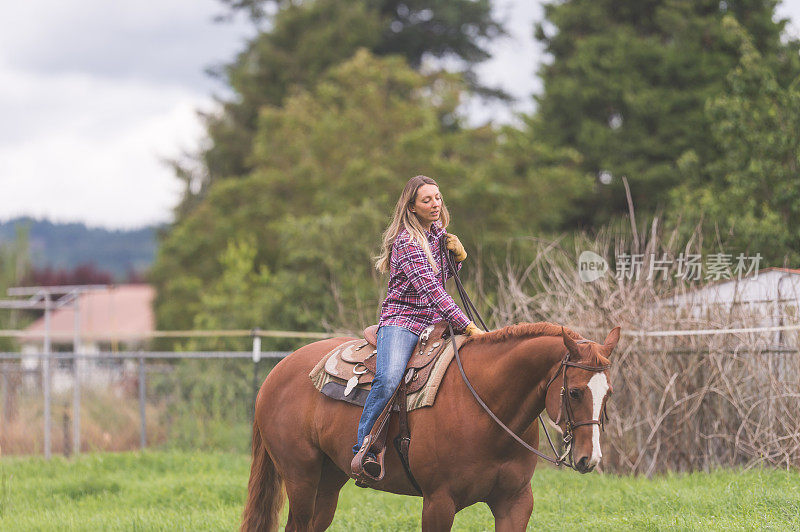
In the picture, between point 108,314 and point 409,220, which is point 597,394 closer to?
point 409,220

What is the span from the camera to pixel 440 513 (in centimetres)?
477

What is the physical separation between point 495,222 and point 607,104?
6.94m

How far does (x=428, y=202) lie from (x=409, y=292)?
554 mm

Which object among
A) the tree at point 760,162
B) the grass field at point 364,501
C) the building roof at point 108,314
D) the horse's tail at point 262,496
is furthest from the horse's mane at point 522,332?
the building roof at point 108,314

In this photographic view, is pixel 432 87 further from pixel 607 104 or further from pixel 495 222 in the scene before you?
pixel 495 222

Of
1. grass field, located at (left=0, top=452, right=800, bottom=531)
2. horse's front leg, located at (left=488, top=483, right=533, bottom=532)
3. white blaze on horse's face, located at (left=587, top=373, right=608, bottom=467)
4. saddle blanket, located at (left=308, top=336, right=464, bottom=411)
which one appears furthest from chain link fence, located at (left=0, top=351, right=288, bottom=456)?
white blaze on horse's face, located at (left=587, top=373, right=608, bottom=467)

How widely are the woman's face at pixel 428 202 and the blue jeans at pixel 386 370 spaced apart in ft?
2.30

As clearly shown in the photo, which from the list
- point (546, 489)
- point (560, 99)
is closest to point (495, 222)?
point (560, 99)

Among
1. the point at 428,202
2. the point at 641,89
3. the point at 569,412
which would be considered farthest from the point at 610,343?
the point at 641,89

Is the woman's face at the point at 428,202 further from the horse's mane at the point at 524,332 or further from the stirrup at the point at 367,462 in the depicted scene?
the stirrup at the point at 367,462

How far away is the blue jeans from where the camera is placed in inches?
199

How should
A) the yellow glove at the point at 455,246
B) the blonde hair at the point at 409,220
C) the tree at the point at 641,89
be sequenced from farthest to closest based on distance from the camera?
1. the tree at the point at 641,89
2. the yellow glove at the point at 455,246
3. the blonde hair at the point at 409,220

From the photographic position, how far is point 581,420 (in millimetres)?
4254

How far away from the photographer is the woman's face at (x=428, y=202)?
205 inches
